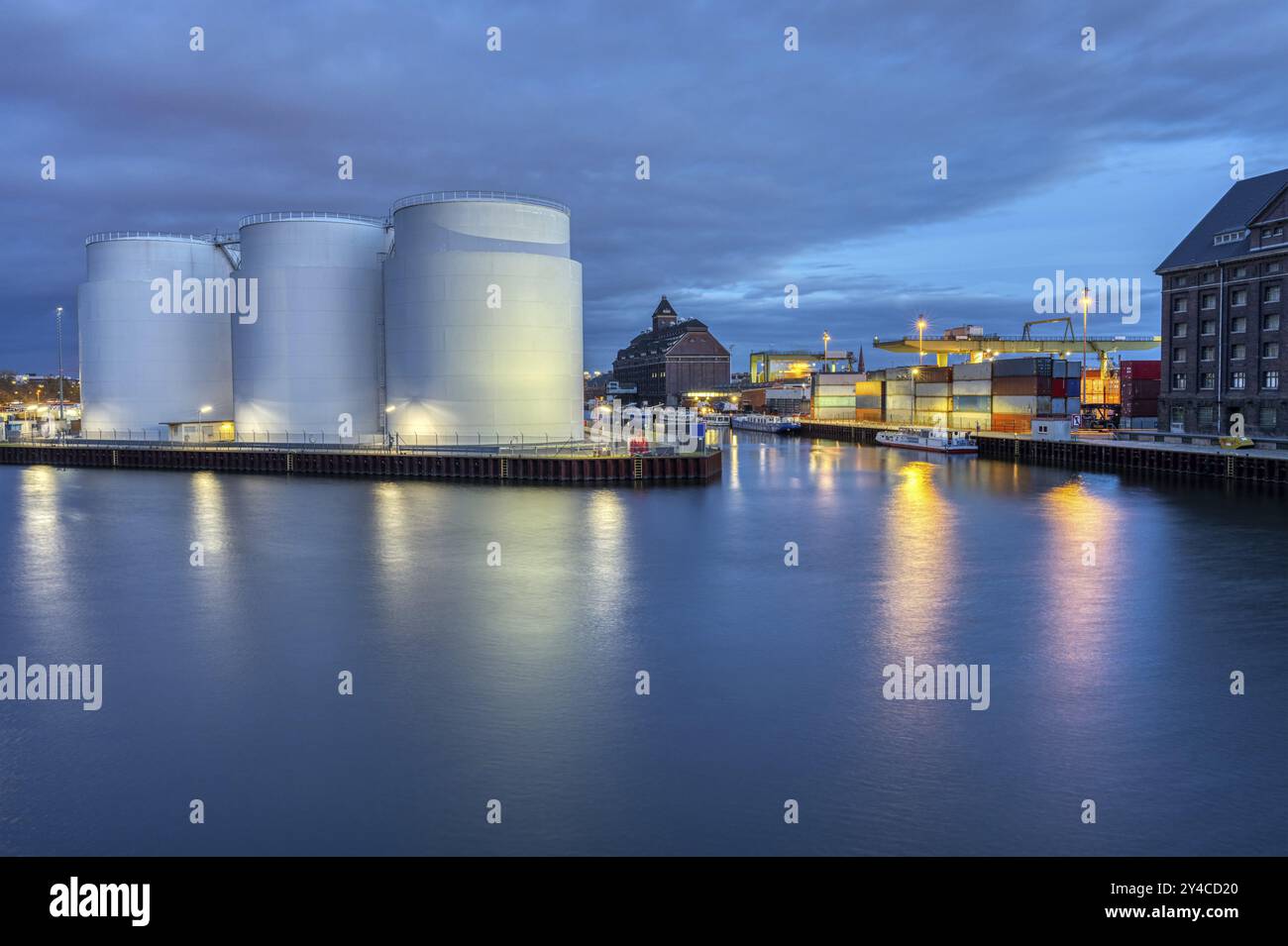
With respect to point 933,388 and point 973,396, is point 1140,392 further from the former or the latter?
point 933,388

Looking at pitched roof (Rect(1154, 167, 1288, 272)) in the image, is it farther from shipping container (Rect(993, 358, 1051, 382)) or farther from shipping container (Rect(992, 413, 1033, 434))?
shipping container (Rect(992, 413, 1033, 434))

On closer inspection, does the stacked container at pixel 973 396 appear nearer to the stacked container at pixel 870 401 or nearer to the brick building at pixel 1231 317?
the stacked container at pixel 870 401

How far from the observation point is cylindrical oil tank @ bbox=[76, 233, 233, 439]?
205 feet

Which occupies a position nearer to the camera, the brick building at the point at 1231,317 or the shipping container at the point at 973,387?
the brick building at the point at 1231,317

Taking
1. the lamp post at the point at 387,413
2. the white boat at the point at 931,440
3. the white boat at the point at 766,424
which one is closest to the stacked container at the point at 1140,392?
the white boat at the point at 931,440

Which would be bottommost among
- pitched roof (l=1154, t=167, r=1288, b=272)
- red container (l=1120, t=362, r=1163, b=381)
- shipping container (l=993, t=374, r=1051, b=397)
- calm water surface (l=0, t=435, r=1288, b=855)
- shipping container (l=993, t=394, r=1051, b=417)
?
calm water surface (l=0, t=435, r=1288, b=855)

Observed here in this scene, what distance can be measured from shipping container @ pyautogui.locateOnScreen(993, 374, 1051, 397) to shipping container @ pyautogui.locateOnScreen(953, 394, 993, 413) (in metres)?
1.38

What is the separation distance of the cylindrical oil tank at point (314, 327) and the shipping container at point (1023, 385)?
4219 cm

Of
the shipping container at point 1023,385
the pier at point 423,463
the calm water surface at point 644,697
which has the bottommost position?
the calm water surface at point 644,697

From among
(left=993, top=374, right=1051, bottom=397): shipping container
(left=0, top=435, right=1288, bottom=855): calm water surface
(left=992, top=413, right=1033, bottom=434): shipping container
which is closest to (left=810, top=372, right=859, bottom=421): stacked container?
(left=992, top=413, right=1033, bottom=434): shipping container

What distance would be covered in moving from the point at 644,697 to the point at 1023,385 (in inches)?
2396

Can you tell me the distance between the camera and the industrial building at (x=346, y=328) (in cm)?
4872
